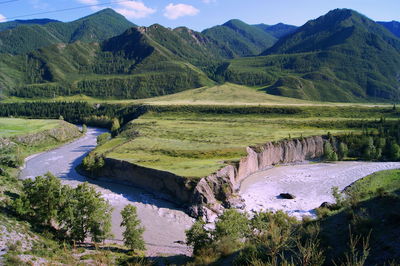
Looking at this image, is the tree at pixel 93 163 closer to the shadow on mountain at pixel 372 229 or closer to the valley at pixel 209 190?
the valley at pixel 209 190

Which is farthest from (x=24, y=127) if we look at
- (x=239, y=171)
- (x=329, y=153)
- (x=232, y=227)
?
(x=232, y=227)

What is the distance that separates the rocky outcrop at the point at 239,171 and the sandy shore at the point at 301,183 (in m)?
2.47

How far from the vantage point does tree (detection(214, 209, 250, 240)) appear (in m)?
32.1

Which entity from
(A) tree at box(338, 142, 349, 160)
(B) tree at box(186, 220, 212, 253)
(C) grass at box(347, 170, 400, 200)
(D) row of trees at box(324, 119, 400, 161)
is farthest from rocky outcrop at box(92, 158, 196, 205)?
(A) tree at box(338, 142, 349, 160)

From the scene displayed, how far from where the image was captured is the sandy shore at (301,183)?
185 feet

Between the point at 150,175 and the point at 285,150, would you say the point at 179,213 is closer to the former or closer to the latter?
the point at 150,175

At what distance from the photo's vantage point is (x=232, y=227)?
32844 mm

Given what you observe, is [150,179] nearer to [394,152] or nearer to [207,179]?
[207,179]

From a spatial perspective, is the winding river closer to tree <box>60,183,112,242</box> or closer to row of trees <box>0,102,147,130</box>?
tree <box>60,183,112,242</box>

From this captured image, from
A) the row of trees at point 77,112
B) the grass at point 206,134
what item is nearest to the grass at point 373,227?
the grass at point 206,134

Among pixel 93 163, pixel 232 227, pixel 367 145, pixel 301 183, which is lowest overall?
pixel 301 183

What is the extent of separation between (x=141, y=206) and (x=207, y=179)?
516 inches

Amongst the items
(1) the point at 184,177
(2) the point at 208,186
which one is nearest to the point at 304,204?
(2) the point at 208,186

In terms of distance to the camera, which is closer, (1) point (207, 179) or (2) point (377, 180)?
(1) point (207, 179)
